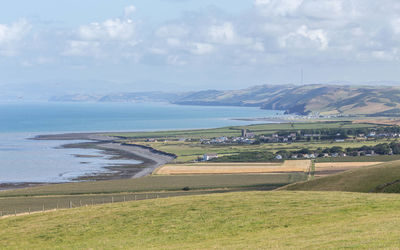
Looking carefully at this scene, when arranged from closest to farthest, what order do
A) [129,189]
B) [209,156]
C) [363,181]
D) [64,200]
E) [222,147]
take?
[363,181] → [64,200] → [129,189] → [209,156] → [222,147]

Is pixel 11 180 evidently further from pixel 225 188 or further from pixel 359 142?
pixel 359 142

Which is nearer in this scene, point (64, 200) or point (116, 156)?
point (64, 200)

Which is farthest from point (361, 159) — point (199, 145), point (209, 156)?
point (199, 145)

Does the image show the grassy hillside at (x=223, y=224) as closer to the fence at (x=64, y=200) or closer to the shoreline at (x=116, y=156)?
the fence at (x=64, y=200)

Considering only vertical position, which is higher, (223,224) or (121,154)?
(223,224)

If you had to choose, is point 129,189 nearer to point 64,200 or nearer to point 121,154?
point 64,200

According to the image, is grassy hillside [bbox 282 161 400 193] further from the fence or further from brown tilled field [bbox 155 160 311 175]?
brown tilled field [bbox 155 160 311 175]

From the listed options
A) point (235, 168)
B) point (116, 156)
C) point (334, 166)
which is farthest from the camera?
point (116, 156)
